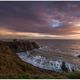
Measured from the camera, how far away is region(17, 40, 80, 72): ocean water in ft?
9.69

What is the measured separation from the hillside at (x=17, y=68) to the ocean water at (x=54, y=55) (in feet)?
0.17

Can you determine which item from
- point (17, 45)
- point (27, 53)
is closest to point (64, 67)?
point (27, 53)

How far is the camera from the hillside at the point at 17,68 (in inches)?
116

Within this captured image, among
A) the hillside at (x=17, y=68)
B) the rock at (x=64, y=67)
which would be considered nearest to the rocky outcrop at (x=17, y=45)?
the hillside at (x=17, y=68)

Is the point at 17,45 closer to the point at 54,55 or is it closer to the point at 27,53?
the point at 27,53

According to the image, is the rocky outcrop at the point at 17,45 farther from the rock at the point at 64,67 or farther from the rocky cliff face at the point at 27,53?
the rock at the point at 64,67

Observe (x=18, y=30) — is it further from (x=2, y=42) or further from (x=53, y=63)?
(x=53, y=63)

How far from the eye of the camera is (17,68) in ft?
9.70

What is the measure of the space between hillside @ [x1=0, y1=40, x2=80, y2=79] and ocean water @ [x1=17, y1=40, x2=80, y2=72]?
0.17 feet

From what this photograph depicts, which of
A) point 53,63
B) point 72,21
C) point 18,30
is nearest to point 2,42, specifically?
point 18,30

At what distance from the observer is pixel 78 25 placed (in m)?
2.97

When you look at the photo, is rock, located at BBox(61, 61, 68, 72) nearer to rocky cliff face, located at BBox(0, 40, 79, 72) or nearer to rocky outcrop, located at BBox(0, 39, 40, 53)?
rocky cliff face, located at BBox(0, 40, 79, 72)

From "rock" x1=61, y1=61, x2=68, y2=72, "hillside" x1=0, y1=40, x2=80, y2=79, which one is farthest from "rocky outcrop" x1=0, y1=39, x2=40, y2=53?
"rock" x1=61, y1=61, x2=68, y2=72

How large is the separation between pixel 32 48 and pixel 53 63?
1.06 ft
